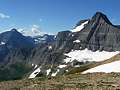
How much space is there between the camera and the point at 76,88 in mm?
37000

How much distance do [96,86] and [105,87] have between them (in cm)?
137

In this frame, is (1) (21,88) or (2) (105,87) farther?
(1) (21,88)

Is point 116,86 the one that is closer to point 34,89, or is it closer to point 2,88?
point 34,89

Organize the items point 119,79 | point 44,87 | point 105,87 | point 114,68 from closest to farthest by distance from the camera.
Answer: point 105,87 < point 44,87 < point 119,79 < point 114,68

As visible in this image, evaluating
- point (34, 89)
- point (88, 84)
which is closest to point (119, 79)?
point (88, 84)

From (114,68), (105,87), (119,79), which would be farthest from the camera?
(114,68)

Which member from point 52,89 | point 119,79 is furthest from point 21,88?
point 119,79

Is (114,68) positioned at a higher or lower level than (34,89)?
higher

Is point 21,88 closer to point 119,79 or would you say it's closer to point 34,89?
point 34,89

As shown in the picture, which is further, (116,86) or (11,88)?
(11,88)

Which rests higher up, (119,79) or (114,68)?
(114,68)

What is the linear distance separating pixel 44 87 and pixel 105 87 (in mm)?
7492

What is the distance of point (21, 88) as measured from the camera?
39750mm

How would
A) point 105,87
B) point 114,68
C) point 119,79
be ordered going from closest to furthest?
point 105,87 → point 119,79 → point 114,68
